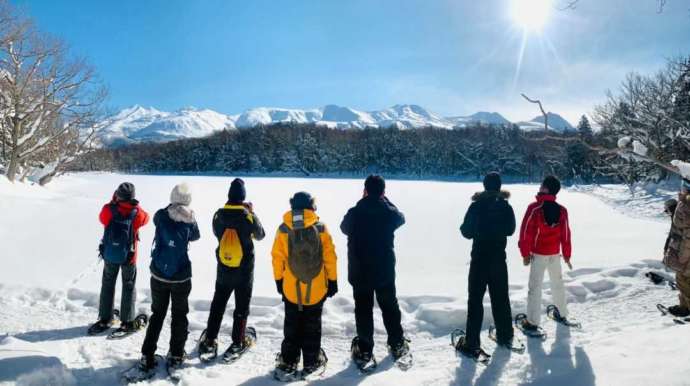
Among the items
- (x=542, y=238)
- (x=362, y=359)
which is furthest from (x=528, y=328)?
(x=362, y=359)

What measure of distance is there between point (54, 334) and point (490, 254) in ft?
15.4

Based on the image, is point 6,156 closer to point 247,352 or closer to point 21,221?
point 21,221

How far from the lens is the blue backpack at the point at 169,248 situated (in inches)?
136

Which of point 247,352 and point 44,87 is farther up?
point 44,87

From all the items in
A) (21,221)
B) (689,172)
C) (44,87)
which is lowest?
(21,221)

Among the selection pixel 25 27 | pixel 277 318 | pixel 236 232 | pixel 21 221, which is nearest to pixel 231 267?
pixel 236 232

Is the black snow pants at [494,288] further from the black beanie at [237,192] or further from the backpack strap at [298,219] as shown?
the black beanie at [237,192]

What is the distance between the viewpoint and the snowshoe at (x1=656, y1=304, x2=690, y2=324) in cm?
409

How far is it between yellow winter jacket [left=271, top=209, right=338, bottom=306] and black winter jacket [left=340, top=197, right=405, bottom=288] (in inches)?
12.9

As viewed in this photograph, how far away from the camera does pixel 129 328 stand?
13.7ft

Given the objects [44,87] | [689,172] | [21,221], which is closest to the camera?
[689,172]

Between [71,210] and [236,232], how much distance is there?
11.4 meters

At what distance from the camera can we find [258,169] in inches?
2968

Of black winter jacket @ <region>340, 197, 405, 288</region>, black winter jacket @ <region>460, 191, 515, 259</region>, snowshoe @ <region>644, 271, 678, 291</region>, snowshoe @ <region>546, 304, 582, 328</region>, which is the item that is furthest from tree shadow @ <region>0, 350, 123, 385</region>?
snowshoe @ <region>644, 271, 678, 291</region>
